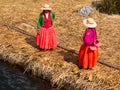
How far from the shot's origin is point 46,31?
489 inches

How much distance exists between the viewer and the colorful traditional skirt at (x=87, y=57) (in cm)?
1127

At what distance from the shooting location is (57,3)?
1816 centimetres

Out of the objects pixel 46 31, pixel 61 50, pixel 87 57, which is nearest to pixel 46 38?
pixel 46 31

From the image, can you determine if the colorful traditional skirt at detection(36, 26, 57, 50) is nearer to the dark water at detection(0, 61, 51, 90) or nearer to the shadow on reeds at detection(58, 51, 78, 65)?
the shadow on reeds at detection(58, 51, 78, 65)

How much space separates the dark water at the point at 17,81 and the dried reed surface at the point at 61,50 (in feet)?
0.76

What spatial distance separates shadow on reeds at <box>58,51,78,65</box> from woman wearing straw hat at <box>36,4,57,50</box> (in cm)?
46

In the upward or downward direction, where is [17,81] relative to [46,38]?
downward

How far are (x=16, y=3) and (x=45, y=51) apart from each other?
5974mm

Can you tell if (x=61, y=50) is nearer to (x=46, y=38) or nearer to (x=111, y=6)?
(x=46, y=38)

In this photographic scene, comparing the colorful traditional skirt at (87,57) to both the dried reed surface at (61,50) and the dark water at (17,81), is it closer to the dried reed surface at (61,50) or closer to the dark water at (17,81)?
the dried reed surface at (61,50)

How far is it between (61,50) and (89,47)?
1.87m

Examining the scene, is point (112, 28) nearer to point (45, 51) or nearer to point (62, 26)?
point (62, 26)

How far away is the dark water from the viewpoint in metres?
11.3

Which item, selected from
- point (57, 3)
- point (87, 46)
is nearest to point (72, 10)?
point (57, 3)
